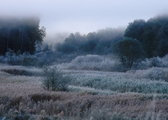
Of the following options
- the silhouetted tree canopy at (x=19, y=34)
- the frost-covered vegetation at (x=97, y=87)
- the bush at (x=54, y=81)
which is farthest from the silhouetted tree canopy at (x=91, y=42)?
the bush at (x=54, y=81)

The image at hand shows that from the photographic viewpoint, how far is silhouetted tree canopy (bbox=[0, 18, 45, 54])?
78625 millimetres

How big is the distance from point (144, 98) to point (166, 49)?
58046 millimetres

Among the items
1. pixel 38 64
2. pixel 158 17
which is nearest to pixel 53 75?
pixel 38 64

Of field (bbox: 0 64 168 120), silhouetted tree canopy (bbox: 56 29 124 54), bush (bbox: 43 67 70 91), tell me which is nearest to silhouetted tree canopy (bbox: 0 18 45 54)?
silhouetted tree canopy (bbox: 56 29 124 54)

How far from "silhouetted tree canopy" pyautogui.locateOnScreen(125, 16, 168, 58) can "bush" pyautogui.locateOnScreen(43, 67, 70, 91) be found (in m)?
51.2

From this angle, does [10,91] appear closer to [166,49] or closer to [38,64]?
[38,64]

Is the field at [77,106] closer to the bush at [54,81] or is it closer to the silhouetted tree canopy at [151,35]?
the bush at [54,81]

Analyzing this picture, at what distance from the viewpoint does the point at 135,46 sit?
5831cm

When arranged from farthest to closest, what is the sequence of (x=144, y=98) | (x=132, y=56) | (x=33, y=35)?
(x=33, y=35), (x=132, y=56), (x=144, y=98)

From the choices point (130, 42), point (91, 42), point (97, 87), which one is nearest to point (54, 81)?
point (97, 87)

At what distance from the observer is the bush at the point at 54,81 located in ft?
83.2

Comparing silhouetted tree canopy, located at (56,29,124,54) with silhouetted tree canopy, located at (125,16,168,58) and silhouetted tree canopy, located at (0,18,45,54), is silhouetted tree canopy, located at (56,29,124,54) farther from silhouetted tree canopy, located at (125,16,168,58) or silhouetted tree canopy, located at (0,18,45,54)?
silhouetted tree canopy, located at (0,18,45,54)

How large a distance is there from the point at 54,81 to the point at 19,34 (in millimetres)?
54319

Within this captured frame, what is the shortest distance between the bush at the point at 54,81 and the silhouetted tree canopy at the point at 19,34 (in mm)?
50618
